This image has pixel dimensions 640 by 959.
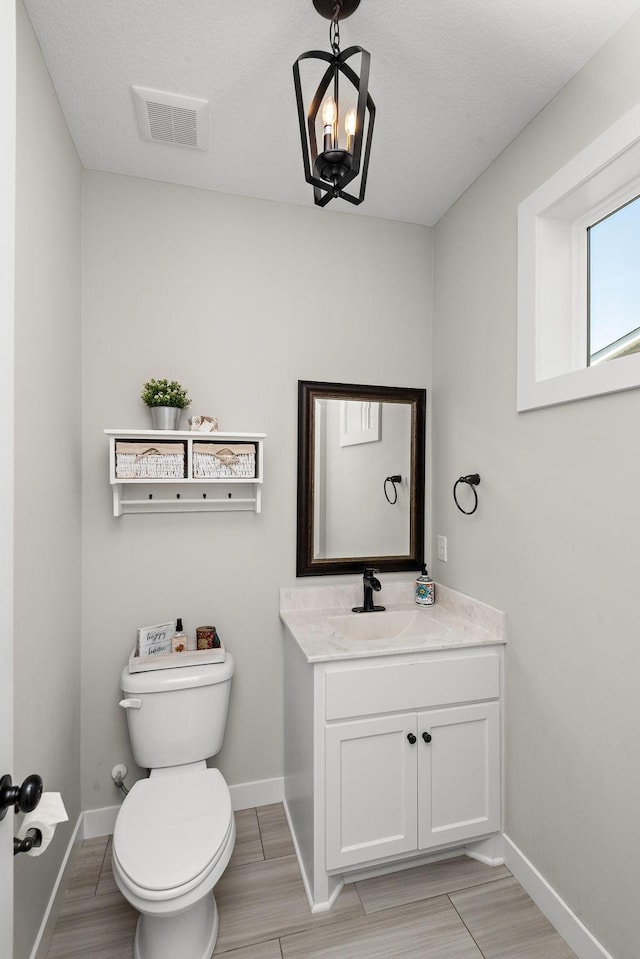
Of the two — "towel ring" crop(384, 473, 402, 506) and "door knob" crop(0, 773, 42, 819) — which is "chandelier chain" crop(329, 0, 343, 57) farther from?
"door knob" crop(0, 773, 42, 819)

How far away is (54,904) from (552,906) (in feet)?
5.16

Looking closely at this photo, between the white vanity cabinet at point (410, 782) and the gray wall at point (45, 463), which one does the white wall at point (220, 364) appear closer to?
the gray wall at point (45, 463)

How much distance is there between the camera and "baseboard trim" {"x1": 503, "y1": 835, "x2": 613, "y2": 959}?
1.43m

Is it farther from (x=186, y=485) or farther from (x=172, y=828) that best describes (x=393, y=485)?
(x=172, y=828)

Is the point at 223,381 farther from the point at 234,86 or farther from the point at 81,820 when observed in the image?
the point at 81,820

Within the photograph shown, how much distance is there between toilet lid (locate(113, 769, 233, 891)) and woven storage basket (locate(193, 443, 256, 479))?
1.07 metres

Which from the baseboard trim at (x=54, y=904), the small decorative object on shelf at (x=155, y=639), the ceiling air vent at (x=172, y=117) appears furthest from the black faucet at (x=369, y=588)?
the ceiling air vent at (x=172, y=117)

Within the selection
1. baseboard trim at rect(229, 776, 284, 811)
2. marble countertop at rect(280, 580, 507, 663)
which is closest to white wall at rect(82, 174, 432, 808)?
baseboard trim at rect(229, 776, 284, 811)

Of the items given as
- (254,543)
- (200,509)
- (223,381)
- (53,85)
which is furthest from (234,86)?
(254,543)

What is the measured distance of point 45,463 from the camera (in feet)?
4.94

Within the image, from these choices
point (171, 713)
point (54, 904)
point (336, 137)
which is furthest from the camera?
point (171, 713)

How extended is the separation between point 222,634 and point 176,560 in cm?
38

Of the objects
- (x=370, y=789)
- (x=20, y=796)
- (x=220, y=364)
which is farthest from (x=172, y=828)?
(x=220, y=364)

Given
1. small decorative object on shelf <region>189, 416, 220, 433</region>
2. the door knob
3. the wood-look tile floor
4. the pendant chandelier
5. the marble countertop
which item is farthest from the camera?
small decorative object on shelf <region>189, 416, 220, 433</region>
